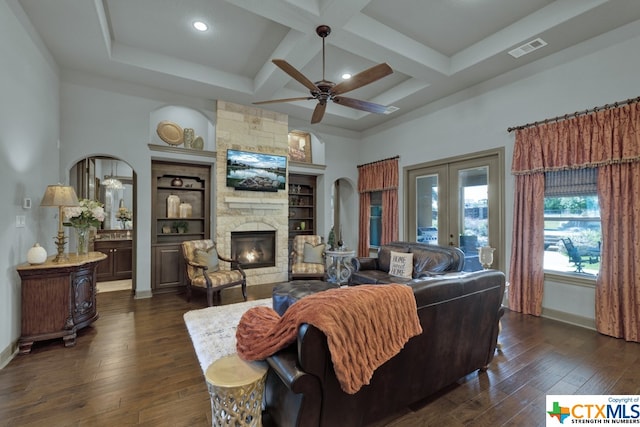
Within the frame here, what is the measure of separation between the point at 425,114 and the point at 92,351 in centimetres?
609

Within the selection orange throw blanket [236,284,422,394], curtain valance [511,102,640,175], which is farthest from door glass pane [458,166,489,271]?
orange throw blanket [236,284,422,394]

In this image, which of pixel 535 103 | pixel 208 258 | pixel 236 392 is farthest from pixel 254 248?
pixel 535 103

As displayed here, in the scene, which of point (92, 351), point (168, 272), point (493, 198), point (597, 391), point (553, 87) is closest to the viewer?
point (597, 391)

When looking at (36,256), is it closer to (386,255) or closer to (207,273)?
(207,273)

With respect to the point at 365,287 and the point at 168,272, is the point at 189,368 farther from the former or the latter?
the point at 168,272

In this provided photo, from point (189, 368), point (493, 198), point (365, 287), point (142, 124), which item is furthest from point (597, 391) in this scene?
point (142, 124)

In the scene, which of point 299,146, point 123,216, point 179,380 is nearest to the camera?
point 179,380

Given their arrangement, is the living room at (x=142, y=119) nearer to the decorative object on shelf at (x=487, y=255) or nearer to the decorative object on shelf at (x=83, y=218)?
the decorative object on shelf at (x=83, y=218)

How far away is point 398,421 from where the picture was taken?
1.87m

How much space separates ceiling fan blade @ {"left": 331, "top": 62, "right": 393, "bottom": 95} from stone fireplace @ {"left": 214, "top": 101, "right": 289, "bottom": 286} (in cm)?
284

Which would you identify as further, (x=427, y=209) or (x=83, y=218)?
(x=427, y=209)

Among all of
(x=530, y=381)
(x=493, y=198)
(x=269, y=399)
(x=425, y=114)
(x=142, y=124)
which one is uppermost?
(x=425, y=114)

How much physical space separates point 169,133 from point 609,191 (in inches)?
259

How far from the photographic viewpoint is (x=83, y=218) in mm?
3361
